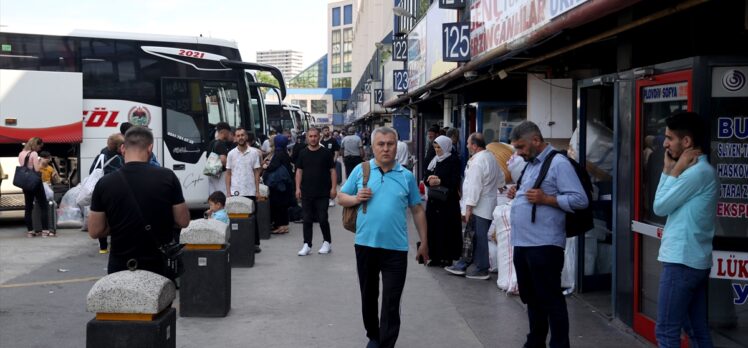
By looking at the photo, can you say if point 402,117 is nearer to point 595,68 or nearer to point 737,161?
point 595,68

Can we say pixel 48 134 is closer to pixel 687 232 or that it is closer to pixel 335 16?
pixel 687 232

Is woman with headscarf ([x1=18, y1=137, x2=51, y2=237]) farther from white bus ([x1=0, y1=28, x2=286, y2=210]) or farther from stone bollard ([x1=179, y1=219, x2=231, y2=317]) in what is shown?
stone bollard ([x1=179, y1=219, x2=231, y2=317])

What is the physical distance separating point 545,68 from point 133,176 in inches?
258

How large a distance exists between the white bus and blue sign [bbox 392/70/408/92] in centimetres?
622

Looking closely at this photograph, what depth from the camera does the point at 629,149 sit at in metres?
6.88

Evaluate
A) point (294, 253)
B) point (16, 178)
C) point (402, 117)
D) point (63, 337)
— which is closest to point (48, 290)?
point (63, 337)

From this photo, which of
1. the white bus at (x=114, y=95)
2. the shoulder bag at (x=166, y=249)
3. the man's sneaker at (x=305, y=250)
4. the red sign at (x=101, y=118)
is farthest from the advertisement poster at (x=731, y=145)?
the red sign at (x=101, y=118)

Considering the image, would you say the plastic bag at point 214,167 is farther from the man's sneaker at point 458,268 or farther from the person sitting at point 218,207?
the man's sneaker at point 458,268

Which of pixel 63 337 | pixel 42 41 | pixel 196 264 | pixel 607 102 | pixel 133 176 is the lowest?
pixel 63 337

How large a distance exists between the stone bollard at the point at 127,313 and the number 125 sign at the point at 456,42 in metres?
8.43

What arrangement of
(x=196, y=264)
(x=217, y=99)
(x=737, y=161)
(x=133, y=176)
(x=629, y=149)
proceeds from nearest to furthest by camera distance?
(x=133, y=176) < (x=737, y=161) < (x=629, y=149) < (x=196, y=264) < (x=217, y=99)

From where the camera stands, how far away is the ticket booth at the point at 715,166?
5.74m

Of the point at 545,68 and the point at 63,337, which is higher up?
the point at 545,68

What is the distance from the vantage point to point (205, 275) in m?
7.63
